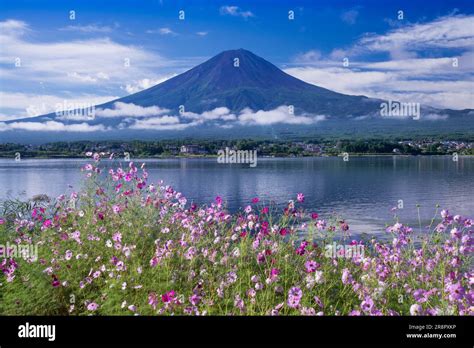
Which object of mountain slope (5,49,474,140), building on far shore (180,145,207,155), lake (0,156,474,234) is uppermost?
mountain slope (5,49,474,140)

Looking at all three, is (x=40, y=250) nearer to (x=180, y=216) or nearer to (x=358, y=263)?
(x=180, y=216)

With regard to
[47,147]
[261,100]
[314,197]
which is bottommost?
[314,197]

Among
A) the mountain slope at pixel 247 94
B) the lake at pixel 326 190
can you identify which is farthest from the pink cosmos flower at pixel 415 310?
the mountain slope at pixel 247 94

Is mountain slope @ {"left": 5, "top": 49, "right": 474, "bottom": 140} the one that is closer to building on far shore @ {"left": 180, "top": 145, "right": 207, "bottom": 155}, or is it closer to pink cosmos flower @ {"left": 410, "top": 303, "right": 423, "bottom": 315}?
building on far shore @ {"left": 180, "top": 145, "right": 207, "bottom": 155}

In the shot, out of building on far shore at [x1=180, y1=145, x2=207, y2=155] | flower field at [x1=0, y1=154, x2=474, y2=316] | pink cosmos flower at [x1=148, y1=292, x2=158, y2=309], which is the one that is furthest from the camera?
building on far shore at [x1=180, y1=145, x2=207, y2=155]

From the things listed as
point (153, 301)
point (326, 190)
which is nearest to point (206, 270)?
point (153, 301)

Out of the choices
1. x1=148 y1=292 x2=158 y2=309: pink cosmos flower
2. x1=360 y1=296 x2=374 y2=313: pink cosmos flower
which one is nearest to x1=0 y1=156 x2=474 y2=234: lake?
x1=148 y1=292 x2=158 y2=309: pink cosmos flower

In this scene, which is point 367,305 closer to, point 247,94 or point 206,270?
point 206,270
